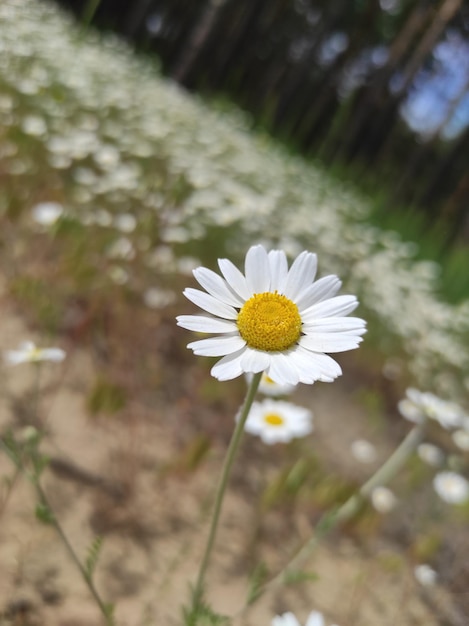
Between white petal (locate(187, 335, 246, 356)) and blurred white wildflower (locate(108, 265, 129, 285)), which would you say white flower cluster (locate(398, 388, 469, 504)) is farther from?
blurred white wildflower (locate(108, 265, 129, 285))

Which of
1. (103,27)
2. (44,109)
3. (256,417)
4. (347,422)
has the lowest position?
(103,27)

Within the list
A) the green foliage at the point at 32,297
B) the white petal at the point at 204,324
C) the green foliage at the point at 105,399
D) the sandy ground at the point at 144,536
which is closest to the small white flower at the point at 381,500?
the sandy ground at the point at 144,536

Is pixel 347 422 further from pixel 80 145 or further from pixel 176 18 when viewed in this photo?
pixel 176 18

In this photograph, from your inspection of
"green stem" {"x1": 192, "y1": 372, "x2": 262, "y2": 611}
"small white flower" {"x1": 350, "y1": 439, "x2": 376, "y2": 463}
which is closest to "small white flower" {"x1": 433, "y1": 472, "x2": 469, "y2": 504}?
"small white flower" {"x1": 350, "y1": 439, "x2": 376, "y2": 463}

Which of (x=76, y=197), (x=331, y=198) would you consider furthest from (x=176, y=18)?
(x=76, y=197)

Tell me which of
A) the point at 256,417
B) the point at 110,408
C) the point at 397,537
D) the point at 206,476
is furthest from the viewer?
the point at 397,537

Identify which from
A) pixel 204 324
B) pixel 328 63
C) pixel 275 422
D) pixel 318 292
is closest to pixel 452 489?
pixel 275 422

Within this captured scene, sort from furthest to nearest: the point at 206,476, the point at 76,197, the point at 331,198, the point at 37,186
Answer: the point at 331,198
the point at 37,186
the point at 76,197
the point at 206,476

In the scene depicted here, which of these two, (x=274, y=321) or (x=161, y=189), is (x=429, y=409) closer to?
(x=274, y=321)
